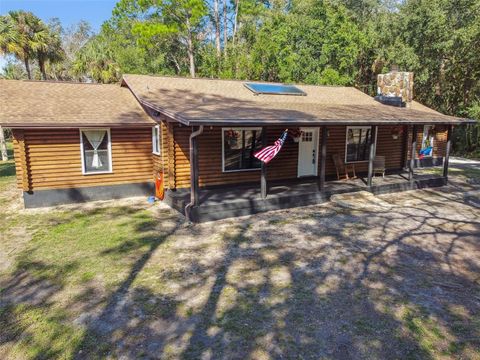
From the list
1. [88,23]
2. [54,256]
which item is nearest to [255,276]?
[54,256]

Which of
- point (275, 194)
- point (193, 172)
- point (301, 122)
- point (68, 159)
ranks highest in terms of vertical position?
point (301, 122)

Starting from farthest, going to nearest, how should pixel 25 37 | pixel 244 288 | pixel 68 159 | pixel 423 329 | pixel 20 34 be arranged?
pixel 25 37, pixel 20 34, pixel 68 159, pixel 244 288, pixel 423 329

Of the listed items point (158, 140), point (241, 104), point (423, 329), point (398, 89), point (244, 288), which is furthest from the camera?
point (398, 89)

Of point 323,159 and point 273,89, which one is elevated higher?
point 273,89

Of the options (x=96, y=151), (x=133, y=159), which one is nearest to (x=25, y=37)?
(x=96, y=151)

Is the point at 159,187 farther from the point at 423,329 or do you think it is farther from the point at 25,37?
the point at 25,37

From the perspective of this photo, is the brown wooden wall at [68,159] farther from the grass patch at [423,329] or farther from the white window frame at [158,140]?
the grass patch at [423,329]

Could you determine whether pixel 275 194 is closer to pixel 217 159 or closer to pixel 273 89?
pixel 217 159

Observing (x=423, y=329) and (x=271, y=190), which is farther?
(x=271, y=190)
